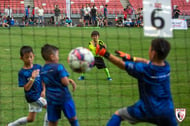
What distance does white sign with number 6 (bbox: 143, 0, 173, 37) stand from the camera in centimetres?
581

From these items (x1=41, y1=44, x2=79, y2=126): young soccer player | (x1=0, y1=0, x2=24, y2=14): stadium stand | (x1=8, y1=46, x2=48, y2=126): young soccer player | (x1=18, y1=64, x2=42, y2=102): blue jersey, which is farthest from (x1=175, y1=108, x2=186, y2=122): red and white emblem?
Answer: (x1=0, y1=0, x2=24, y2=14): stadium stand

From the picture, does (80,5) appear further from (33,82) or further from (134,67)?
(134,67)

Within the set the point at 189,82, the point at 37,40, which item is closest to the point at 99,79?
the point at 189,82

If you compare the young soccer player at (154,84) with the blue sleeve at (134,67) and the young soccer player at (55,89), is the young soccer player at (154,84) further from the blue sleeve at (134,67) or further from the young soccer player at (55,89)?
the young soccer player at (55,89)

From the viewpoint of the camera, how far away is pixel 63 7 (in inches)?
1470

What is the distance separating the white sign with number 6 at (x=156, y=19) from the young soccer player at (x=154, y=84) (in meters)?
0.69

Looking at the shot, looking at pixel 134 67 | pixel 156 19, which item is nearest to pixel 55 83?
pixel 134 67

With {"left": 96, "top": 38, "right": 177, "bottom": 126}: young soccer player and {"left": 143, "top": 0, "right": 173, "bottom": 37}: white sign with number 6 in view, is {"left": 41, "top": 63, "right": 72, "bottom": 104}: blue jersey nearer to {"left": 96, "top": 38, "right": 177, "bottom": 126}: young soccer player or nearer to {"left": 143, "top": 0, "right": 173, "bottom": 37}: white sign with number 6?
{"left": 96, "top": 38, "right": 177, "bottom": 126}: young soccer player

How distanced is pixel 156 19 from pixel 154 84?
1181mm

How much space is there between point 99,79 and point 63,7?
2573cm

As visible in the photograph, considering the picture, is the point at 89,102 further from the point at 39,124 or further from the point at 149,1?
the point at 149,1

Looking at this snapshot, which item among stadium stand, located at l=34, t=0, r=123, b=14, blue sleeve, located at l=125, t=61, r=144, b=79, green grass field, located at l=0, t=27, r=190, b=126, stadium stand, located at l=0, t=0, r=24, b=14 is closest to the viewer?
blue sleeve, located at l=125, t=61, r=144, b=79

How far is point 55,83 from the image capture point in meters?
5.81

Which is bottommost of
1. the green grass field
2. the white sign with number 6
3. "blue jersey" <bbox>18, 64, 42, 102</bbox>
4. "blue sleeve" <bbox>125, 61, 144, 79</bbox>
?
the green grass field
